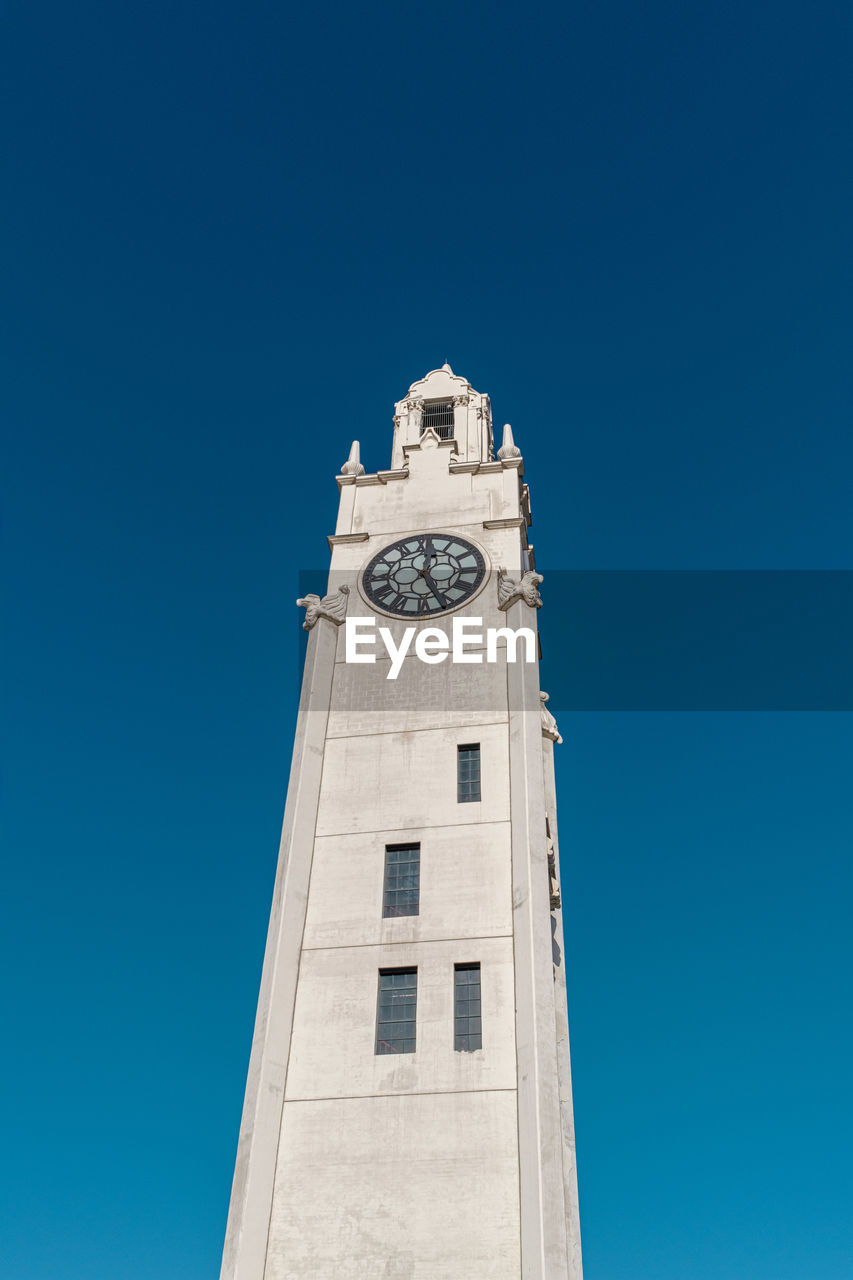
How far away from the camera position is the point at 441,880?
1463 inches

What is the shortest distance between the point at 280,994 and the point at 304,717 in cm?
1096

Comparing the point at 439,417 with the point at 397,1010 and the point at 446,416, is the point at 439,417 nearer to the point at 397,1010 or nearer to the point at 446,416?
the point at 446,416

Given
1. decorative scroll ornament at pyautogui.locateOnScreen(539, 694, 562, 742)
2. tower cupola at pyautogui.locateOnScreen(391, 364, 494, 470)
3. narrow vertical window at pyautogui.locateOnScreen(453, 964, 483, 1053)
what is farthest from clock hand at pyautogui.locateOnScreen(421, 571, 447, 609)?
narrow vertical window at pyautogui.locateOnScreen(453, 964, 483, 1053)

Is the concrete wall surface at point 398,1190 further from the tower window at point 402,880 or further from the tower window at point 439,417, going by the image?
the tower window at point 439,417

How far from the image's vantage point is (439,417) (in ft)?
190

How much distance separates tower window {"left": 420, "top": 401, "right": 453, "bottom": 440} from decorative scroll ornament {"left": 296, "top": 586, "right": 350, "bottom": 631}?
47.2 feet

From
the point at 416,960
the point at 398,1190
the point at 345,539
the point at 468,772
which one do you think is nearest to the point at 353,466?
the point at 345,539

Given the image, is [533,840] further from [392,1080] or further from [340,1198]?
[340,1198]

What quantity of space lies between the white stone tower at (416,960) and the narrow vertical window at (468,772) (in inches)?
3.2

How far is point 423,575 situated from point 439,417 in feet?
47.5

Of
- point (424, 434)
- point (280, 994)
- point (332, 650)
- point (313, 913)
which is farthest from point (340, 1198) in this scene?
point (424, 434)

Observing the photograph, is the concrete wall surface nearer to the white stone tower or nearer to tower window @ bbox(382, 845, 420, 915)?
the white stone tower

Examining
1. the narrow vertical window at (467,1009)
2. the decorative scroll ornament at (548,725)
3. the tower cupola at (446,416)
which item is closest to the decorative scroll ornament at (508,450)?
the tower cupola at (446,416)

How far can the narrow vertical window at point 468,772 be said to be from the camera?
130 ft
